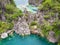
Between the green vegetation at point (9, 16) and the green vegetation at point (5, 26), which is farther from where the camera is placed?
the green vegetation at point (9, 16)

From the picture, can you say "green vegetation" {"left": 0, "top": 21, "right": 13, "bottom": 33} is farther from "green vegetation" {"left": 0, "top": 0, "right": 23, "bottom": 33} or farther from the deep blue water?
the deep blue water

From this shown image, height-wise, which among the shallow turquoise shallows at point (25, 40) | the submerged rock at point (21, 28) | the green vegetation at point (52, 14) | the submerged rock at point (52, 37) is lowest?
the shallow turquoise shallows at point (25, 40)

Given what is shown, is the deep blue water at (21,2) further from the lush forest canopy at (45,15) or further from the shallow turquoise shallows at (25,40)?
the shallow turquoise shallows at (25,40)

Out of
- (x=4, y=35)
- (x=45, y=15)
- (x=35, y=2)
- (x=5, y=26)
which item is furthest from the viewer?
(x=35, y=2)

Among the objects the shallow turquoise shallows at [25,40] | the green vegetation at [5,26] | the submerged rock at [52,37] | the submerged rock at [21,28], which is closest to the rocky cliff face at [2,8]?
the green vegetation at [5,26]

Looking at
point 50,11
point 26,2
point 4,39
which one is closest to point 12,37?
point 4,39

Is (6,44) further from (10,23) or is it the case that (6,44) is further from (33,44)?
(10,23)

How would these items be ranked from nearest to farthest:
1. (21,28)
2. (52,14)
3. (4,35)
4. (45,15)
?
(4,35)
(21,28)
(52,14)
(45,15)

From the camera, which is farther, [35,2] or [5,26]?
[35,2]

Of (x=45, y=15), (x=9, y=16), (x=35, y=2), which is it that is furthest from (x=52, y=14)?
(x=35, y=2)

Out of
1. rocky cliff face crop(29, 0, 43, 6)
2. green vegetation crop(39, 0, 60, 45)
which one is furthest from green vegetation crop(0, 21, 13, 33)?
rocky cliff face crop(29, 0, 43, 6)

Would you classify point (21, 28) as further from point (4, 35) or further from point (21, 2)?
point (21, 2)
